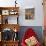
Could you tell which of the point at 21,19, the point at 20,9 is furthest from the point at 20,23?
the point at 20,9

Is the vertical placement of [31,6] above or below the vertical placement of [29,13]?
above

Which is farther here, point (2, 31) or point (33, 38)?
point (2, 31)

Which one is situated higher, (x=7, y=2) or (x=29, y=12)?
(x=7, y=2)

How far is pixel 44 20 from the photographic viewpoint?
4.35 meters

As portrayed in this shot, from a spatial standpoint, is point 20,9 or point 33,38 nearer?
point 33,38

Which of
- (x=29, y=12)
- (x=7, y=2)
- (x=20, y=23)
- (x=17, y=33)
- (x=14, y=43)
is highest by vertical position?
(x=7, y=2)

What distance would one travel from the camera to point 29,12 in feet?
14.7

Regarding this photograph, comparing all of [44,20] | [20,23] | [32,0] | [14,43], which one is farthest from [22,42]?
[32,0]

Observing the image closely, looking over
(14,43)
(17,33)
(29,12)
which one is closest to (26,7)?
(29,12)

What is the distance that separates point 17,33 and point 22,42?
0.35m

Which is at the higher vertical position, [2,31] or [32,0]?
[32,0]

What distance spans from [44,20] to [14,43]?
1.14m

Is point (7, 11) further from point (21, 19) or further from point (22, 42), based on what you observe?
point (22, 42)

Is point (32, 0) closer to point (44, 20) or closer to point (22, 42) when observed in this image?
point (44, 20)
